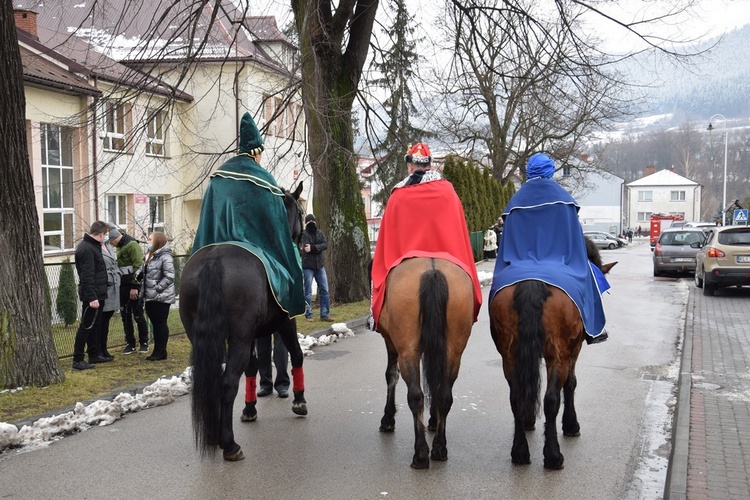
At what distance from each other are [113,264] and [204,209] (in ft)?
14.6

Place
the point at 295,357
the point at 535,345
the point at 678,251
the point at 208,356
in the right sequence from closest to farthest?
1. the point at 535,345
2. the point at 208,356
3. the point at 295,357
4. the point at 678,251

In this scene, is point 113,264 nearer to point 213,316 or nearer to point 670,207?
point 213,316

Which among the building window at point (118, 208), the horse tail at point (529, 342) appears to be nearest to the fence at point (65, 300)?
the horse tail at point (529, 342)

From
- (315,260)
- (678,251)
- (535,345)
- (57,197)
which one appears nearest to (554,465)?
(535,345)

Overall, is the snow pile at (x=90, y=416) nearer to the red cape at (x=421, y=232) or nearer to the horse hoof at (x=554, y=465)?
the red cape at (x=421, y=232)

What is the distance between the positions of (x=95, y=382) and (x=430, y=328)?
466 centimetres

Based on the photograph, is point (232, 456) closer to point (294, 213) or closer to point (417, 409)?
point (417, 409)

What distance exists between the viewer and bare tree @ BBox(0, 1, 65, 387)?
791 centimetres

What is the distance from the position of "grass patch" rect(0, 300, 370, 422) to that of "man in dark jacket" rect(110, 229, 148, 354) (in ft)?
0.88

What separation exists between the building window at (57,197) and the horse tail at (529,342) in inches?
790

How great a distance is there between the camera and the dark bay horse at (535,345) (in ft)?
18.8

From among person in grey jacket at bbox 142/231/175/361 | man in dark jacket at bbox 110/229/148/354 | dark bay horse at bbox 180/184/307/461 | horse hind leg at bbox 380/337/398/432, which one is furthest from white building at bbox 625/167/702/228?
dark bay horse at bbox 180/184/307/461

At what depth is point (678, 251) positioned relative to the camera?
86.0 feet

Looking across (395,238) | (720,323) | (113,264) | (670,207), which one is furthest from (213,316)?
(670,207)
